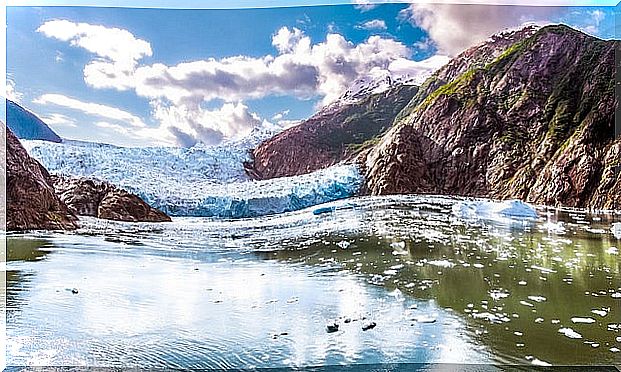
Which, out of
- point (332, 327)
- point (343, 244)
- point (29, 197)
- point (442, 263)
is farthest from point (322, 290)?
point (29, 197)

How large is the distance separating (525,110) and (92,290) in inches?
106

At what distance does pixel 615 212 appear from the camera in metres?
3.53

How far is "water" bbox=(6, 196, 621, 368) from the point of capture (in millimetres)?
2752

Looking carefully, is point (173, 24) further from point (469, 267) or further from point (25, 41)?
point (469, 267)

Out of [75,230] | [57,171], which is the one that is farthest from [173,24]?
[75,230]

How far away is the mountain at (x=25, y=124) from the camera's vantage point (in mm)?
3436

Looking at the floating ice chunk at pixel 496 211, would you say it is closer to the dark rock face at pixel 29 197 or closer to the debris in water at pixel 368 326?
the debris in water at pixel 368 326

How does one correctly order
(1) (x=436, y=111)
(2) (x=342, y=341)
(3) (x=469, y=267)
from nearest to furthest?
(2) (x=342, y=341) → (3) (x=469, y=267) → (1) (x=436, y=111)

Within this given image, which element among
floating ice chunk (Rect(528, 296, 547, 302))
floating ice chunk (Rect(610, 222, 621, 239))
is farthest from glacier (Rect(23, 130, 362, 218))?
floating ice chunk (Rect(610, 222, 621, 239))

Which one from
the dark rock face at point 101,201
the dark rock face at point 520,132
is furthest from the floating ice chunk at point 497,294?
the dark rock face at point 101,201

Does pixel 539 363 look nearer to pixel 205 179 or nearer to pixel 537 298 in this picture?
pixel 537 298

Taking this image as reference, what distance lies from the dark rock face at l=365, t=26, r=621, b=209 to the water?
16 centimetres

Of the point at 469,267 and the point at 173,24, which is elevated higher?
the point at 173,24

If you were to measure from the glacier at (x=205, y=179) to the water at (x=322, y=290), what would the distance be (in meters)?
0.09
